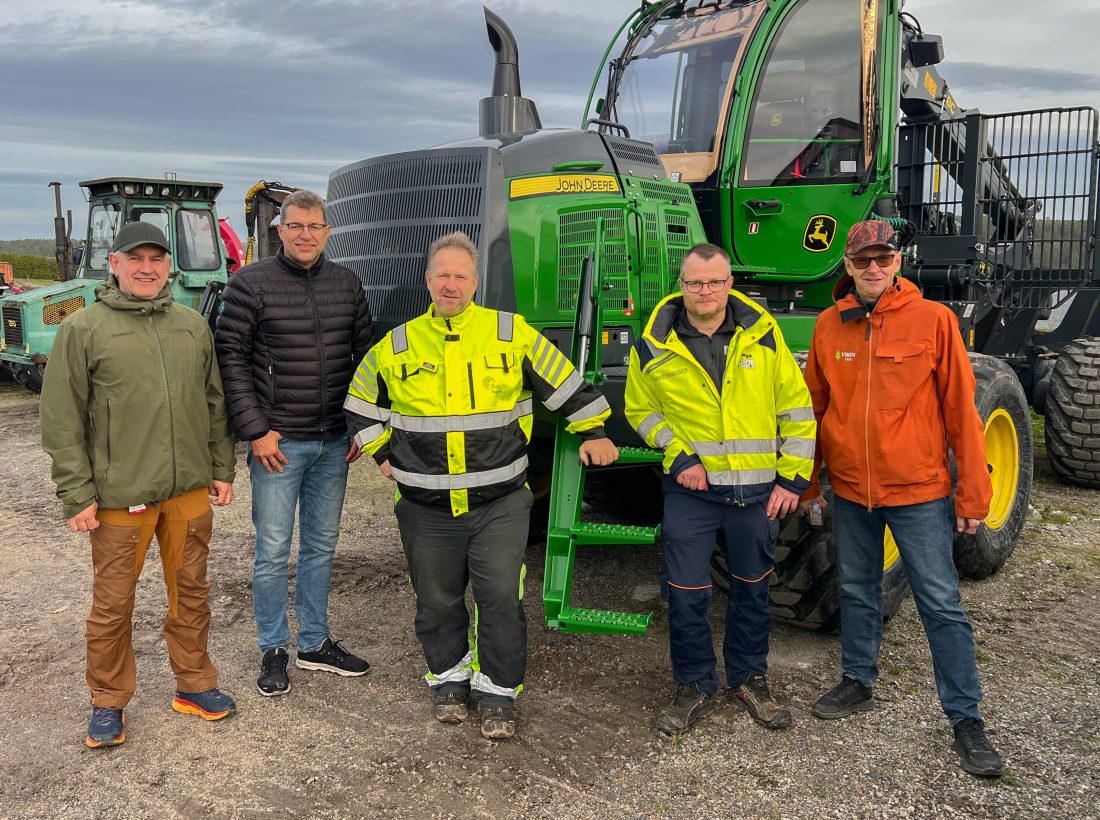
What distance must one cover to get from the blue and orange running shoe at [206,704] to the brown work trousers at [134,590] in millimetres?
30

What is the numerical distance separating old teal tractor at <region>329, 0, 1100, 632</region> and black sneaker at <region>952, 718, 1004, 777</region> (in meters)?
0.85

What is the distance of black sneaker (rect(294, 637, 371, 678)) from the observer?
3.94 meters

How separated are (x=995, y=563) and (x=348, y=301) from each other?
366 centimetres

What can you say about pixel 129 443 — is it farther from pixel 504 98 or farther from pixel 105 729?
pixel 504 98

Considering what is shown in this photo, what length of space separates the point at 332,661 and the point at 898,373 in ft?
8.34

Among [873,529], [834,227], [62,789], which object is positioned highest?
[834,227]

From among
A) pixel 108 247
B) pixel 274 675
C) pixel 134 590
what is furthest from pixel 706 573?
pixel 108 247

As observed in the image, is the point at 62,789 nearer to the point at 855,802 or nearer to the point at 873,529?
the point at 855,802

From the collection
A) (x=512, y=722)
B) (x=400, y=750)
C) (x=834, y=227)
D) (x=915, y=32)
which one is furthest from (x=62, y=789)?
(x=915, y=32)

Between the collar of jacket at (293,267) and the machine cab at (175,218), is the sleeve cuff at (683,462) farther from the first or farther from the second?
the machine cab at (175,218)

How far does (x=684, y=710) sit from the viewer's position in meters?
3.44

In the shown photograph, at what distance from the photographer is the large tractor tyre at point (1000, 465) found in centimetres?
477

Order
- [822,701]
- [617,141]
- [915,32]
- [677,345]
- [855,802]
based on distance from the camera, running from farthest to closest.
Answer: [915,32]
[617,141]
[822,701]
[677,345]
[855,802]

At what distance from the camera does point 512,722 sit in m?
3.45
